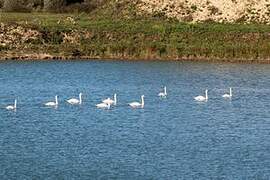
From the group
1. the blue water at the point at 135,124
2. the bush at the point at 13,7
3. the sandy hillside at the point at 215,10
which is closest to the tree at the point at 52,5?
the bush at the point at 13,7

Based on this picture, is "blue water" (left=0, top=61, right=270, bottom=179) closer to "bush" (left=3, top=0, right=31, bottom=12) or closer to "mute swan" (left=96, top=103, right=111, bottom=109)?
"mute swan" (left=96, top=103, right=111, bottom=109)

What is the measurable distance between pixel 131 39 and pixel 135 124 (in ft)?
140

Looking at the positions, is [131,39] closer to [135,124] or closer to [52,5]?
[52,5]

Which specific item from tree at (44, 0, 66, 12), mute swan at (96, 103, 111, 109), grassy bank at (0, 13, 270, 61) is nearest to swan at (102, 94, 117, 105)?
mute swan at (96, 103, 111, 109)

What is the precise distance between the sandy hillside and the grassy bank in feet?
9.88

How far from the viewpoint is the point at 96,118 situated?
56.8 m

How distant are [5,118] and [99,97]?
36.7 ft

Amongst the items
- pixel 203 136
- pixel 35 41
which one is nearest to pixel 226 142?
pixel 203 136

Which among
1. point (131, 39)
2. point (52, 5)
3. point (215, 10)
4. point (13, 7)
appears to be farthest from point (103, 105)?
point (13, 7)

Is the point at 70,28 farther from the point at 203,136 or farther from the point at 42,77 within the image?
the point at 203,136

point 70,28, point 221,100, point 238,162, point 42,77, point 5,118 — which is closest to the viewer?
point 238,162

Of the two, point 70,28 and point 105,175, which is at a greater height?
point 70,28

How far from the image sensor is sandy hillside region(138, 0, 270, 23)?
107 meters

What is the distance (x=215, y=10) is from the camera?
357 feet
